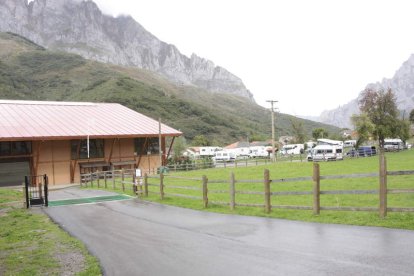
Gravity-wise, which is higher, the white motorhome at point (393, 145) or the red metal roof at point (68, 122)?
the red metal roof at point (68, 122)

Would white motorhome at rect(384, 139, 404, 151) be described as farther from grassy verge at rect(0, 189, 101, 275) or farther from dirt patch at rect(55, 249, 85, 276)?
dirt patch at rect(55, 249, 85, 276)

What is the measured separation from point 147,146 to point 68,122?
29.8 feet

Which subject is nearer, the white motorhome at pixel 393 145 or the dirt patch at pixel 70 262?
the dirt patch at pixel 70 262

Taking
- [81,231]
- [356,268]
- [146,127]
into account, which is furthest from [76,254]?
[146,127]

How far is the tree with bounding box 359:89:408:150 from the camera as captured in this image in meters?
60.5

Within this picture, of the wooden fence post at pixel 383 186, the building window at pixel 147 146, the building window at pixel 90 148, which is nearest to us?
the wooden fence post at pixel 383 186

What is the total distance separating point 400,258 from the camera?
22.6 feet

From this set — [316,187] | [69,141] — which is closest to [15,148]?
[69,141]

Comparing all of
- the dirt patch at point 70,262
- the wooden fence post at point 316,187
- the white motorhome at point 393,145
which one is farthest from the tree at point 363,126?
the dirt patch at point 70,262

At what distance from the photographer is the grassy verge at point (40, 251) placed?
7840 mm

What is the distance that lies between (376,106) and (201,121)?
101507 millimetres

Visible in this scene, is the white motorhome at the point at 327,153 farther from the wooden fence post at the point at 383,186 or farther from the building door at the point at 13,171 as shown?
the wooden fence post at the point at 383,186

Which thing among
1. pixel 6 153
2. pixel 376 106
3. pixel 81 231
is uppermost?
pixel 376 106

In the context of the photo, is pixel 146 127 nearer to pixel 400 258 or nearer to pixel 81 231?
pixel 81 231
